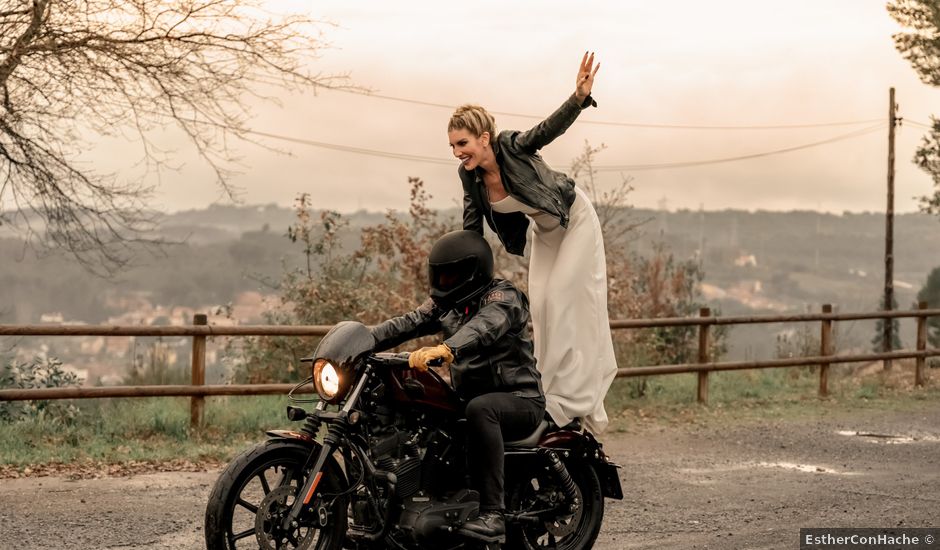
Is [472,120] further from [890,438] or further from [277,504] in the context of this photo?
[890,438]

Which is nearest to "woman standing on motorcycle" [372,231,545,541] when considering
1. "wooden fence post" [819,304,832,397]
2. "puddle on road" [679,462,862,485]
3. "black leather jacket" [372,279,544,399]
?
"black leather jacket" [372,279,544,399]

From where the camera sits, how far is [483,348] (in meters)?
5.29

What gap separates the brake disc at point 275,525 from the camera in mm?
4734

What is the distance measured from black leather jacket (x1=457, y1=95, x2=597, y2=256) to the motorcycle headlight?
1.62 metres

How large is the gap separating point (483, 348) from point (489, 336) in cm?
21

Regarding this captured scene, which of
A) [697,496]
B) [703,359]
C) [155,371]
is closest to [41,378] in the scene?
[155,371]

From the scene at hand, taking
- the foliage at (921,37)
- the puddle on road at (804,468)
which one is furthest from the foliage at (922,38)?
the puddle on road at (804,468)

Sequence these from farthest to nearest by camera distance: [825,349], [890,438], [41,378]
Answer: [825,349], [41,378], [890,438]

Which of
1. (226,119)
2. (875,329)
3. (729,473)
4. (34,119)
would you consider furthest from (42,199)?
(875,329)

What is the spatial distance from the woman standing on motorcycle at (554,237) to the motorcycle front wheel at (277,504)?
1.50m

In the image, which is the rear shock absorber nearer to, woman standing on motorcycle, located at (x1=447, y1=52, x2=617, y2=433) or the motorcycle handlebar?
woman standing on motorcycle, located at (x1=447, y1=52, x2=617, y2=433)

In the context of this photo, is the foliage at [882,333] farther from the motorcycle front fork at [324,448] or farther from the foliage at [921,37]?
the motorcycle front fork at [324,448]

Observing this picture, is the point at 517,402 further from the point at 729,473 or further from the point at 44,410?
the point at 44,410

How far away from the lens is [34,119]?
42.2ft
